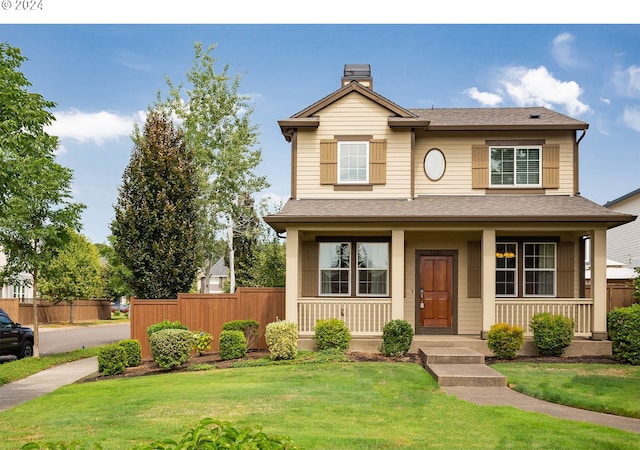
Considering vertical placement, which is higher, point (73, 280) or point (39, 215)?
point (39, 215)

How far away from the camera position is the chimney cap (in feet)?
64.4

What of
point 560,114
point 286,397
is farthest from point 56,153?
point 560,114

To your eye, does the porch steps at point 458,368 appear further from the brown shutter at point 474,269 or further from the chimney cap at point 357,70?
the chimney cap at point 357,70

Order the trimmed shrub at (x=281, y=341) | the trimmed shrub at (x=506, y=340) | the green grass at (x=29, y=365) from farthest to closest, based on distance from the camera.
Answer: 1. the green grass at (x=29, y=365)
2. the trimmed shrub at (x=506, y=340)
3. the trimmed shrub at (x=281, y=341)

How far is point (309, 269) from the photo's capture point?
17391 millimetres

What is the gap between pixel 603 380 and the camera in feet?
39.5

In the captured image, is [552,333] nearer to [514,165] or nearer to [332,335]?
[514,165]

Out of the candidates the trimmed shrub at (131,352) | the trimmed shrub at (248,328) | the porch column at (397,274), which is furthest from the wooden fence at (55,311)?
the porch column at (397,274)

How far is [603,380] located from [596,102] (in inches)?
458

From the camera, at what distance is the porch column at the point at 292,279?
16.0 meters

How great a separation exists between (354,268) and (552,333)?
5.34m

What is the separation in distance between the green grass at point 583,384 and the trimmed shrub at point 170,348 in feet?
23.5

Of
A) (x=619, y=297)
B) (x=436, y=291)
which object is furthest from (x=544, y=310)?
(x=436, y=291)

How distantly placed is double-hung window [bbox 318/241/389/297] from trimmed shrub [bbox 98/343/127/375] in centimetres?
556
